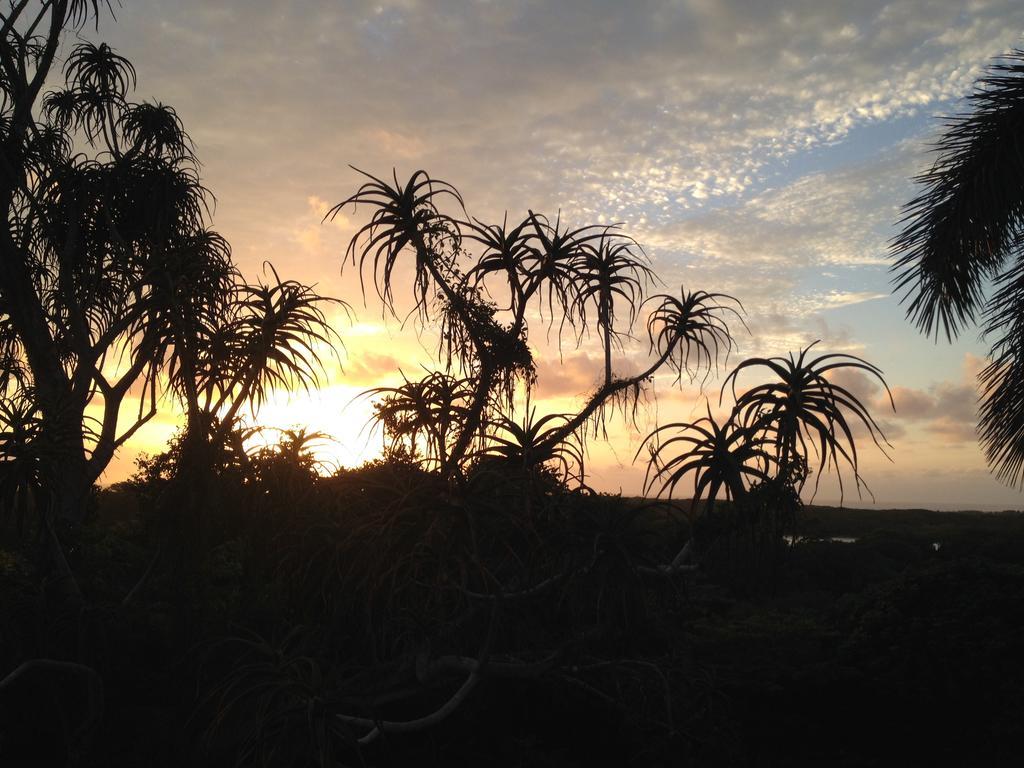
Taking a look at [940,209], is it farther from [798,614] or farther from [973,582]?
[798,614]

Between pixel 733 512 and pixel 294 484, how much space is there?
427 centimetres

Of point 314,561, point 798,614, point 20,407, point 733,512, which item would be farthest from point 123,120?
point 798,614

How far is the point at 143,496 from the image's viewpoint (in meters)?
14.2

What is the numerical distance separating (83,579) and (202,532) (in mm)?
3282

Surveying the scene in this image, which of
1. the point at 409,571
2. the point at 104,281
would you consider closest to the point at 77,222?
the point at 104,281

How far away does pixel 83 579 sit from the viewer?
9.76m

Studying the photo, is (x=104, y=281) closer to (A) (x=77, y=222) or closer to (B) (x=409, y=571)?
(A) (x=77, y=222)

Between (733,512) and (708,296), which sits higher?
(708,296)

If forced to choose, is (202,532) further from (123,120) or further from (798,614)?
(798,614)

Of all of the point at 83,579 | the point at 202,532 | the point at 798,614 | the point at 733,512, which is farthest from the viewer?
the point at 798,614

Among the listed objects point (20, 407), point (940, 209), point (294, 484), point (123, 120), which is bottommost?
point (294, 484)

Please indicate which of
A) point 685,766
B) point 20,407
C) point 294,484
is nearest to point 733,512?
point 685,766

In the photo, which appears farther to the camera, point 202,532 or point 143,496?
point 143,496

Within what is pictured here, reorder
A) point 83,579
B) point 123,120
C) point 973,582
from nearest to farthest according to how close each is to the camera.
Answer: point 83,579
point 973,582
point 123,120
